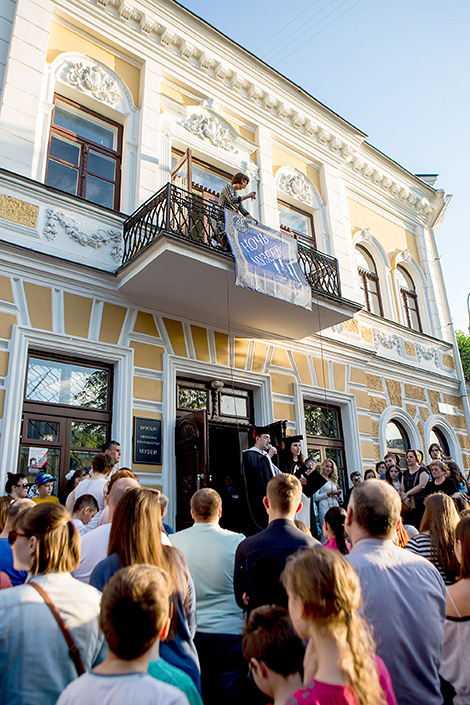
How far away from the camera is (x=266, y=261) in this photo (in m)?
9.47

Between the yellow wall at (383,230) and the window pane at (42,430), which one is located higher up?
the yellow wall at (383,230)

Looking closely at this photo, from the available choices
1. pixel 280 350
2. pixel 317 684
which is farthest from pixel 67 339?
pixel 317 684

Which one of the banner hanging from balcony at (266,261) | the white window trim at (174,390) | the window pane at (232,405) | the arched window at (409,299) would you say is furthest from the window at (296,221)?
the window pane at (232,405)

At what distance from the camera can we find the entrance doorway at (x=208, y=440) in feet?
27.8

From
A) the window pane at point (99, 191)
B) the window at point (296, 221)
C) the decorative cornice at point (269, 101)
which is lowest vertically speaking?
the window pane at point (99, 191)

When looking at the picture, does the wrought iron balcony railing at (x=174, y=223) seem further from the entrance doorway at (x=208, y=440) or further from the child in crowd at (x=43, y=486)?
the child in crowd at (x=43, y=486)

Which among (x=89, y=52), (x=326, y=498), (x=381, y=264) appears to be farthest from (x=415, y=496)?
(x=89, y=52)

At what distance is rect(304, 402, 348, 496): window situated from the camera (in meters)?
11.5

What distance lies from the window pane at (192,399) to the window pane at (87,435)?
163cm

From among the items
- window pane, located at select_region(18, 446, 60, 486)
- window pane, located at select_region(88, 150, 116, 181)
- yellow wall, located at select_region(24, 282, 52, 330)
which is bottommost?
window pane, located at select_region(18, 446, 60, 486)

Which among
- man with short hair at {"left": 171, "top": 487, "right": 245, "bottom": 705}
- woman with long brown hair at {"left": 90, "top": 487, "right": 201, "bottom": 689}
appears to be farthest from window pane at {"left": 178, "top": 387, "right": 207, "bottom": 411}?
woman with long brown hair at {"left": 90, "top": 487, "right": 201, "bottom": 689}

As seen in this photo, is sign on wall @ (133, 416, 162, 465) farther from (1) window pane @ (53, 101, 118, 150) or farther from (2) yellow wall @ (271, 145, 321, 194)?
(2) yellow wall @ (271, 145, 321, 194)

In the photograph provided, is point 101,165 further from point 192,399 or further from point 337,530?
point 337,530

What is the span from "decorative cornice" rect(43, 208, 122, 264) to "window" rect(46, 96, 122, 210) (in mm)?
797
